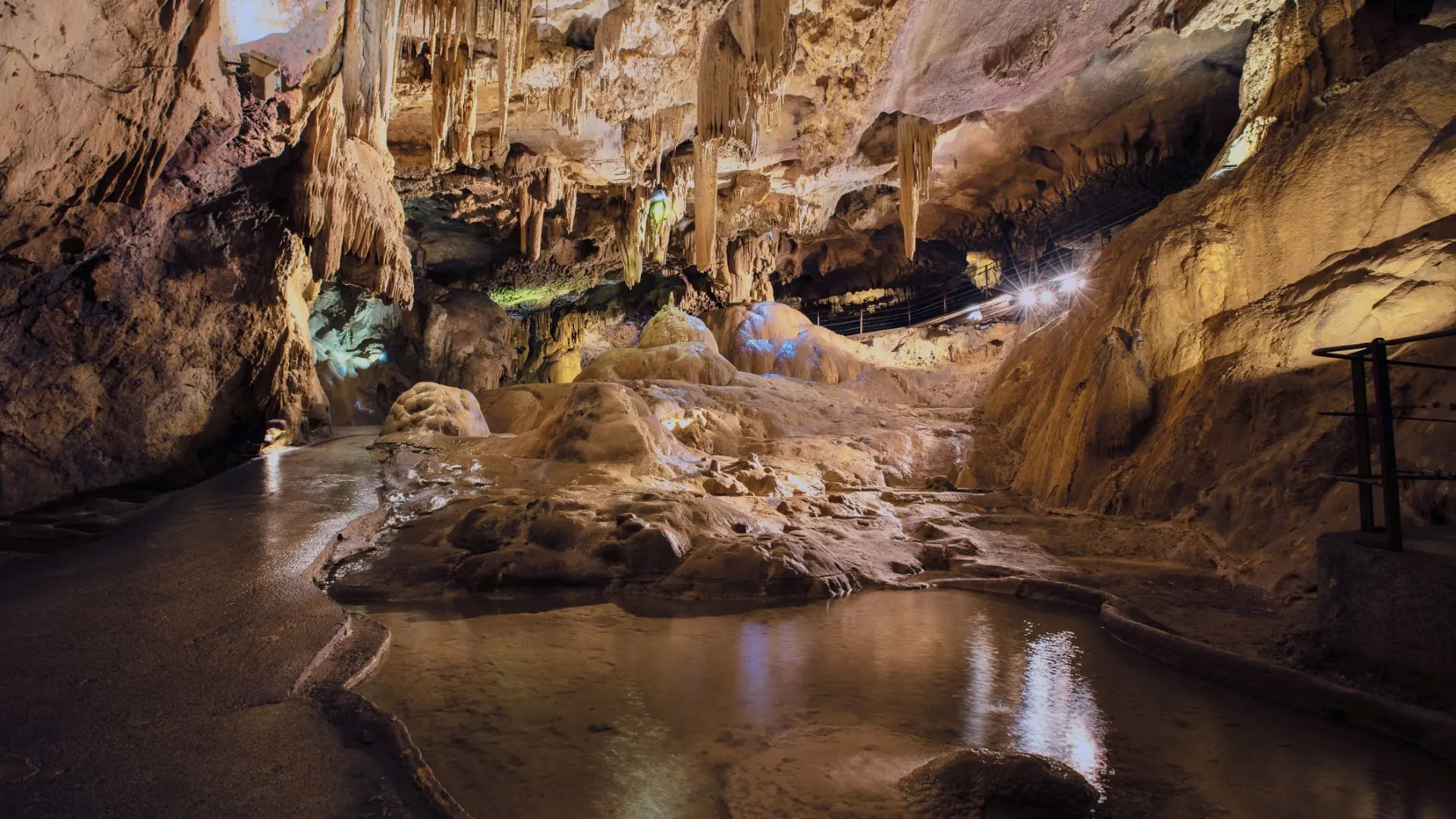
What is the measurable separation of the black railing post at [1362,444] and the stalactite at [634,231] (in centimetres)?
1407

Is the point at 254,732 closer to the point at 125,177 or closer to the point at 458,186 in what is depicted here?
the point at 125,177

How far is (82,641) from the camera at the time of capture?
11.0 ft

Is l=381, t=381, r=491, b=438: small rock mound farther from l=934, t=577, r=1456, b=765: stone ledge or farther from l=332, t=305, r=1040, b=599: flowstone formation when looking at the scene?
l=934, t=577, r=1456, b=765: stone ledge

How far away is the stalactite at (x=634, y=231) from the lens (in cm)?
1650

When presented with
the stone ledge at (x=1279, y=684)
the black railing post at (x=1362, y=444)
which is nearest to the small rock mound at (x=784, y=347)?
the stone ledge at (x=1279, y=684)

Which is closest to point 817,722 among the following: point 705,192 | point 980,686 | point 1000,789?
point 1000,789

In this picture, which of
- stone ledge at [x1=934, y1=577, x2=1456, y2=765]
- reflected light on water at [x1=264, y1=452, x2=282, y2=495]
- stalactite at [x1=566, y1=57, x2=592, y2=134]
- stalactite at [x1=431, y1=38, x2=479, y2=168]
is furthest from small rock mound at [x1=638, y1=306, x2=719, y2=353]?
stone ledge at [x1=934, y1=577, x2=1456, y2=765]

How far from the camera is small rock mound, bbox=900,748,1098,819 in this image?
8.26 feet

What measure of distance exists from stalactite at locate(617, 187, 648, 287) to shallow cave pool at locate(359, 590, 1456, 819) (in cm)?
1312

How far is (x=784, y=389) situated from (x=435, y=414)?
6.52 m

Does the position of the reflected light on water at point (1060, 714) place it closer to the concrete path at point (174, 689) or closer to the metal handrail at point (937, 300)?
the concrete path at point (174, 689)

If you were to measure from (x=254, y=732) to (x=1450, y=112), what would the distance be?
9946 millimetres

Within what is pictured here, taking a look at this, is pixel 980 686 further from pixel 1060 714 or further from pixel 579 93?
pixel 579 93

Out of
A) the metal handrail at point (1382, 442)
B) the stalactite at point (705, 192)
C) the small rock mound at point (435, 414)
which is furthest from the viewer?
the stalactite at point (705, 192)
